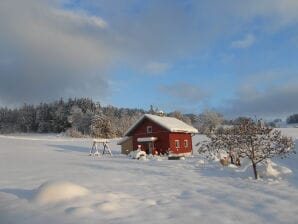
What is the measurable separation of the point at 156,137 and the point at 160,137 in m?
0.52

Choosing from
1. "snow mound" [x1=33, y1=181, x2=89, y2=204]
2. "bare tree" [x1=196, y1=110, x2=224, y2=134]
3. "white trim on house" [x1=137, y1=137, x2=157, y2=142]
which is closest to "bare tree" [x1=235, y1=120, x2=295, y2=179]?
"snow mound" [x1=33, y1=181, x2=89, y2=204]

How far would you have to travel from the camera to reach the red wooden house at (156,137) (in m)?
44.8

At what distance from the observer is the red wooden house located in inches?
1763

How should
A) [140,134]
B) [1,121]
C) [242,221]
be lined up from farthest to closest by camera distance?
1. [1,121]
2. [140,134]
3. [242,221]

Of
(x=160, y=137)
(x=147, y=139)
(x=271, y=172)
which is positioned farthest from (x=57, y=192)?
(x=160, y=137)

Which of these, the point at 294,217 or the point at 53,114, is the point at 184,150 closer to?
the point at 294,217

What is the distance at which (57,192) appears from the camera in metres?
12.1

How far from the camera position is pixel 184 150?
156ft

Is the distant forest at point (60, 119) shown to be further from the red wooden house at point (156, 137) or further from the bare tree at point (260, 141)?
the bare tree at point (260, 141)

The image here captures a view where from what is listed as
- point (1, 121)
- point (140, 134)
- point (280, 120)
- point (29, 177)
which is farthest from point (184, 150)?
point (280, 120)

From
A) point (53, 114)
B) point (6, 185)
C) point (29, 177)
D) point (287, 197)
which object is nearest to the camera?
point (287, 197)

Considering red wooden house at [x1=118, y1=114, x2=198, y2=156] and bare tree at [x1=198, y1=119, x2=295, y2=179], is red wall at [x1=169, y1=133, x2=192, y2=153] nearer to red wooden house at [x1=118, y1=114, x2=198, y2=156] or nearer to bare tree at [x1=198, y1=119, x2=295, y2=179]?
red wooden house at [x1=118, y1=114, x2=198, y2=156]

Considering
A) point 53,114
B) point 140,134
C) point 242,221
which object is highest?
point 53,114

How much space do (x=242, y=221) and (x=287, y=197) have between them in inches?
132
